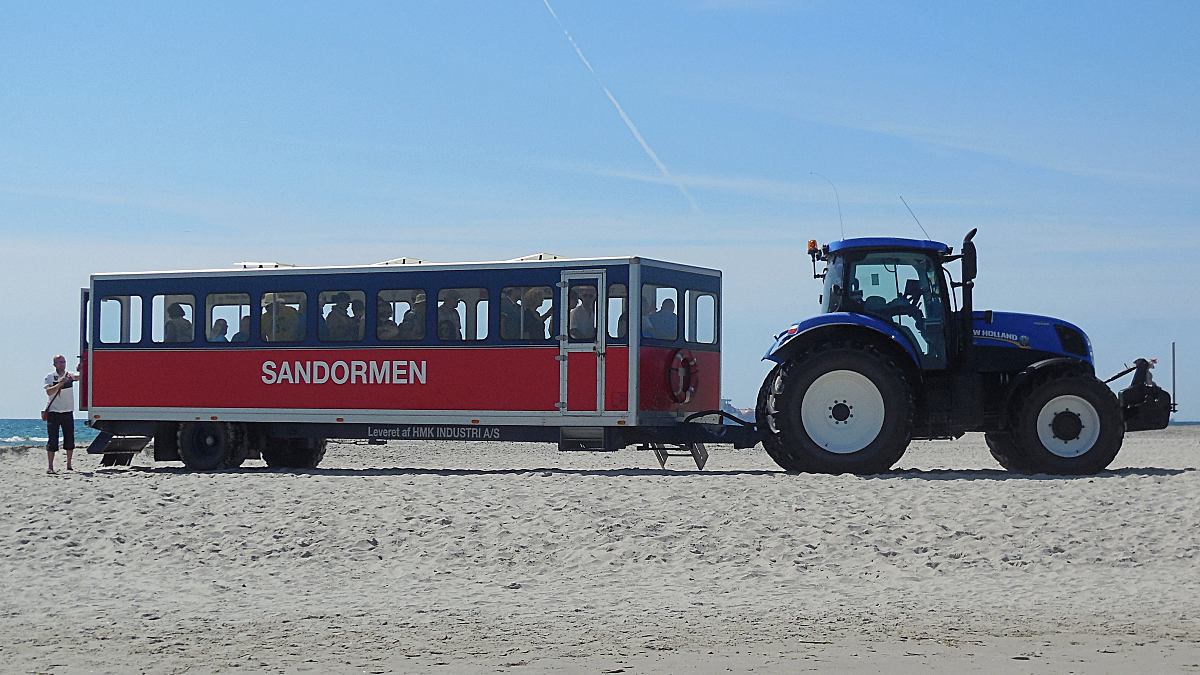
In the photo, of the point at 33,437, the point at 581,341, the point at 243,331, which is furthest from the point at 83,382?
the point at 33,437

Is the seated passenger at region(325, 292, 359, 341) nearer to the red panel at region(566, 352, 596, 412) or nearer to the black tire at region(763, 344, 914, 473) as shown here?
the red panel at region(566, 352, 596, 412)

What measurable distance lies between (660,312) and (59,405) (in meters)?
8.02

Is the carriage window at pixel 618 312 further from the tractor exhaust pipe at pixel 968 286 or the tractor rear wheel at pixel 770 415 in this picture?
the tractor exhaust pipe at pixel 968 286

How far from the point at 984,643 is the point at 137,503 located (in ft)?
30.8

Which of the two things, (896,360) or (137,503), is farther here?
(896,360)

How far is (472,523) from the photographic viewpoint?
46.1ft

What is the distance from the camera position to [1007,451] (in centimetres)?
1847

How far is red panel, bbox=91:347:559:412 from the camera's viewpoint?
1920 cm

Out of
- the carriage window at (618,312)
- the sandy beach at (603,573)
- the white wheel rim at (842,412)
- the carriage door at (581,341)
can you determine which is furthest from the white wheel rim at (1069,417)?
the carriage door at (581,341)

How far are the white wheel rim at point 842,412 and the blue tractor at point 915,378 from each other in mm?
11

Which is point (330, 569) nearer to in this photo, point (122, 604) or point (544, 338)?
point (122, 604)

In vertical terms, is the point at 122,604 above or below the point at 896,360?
below

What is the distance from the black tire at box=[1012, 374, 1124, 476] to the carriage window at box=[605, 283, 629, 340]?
4.69 m

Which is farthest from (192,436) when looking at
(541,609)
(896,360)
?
(541,609)
